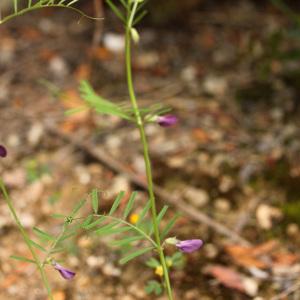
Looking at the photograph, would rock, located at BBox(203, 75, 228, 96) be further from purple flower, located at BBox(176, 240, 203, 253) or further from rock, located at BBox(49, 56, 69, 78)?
purple flower, located at BBox(176, 240, 203, 253)

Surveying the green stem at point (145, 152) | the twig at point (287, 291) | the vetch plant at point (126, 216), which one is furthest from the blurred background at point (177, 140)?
the green stem at point (145, 152)

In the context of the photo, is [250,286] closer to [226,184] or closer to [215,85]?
[226,184]

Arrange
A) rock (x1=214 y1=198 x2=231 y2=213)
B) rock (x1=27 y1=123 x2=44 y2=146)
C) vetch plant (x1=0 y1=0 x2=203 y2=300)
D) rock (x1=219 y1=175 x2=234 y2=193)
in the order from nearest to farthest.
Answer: vetch plant (x1=0 y1=0 x2=203 y2=300) → rock (x1=214 y1=198 x2=231 y2=213) → rock (x1=219 y1=175 x2=234 y2=193) → rock (x1=27 y1=123 x2=44 y2=146)

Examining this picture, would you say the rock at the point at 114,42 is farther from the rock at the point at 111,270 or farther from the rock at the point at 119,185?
the rock at the point at 111,270

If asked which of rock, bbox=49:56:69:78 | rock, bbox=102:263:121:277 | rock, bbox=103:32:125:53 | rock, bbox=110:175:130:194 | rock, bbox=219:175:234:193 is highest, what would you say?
rock, bbox=103:32:125:53

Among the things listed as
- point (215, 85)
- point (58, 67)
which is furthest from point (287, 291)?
point (58, 67)

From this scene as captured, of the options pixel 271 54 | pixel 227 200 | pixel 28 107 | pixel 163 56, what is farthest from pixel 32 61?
pixel 227 200

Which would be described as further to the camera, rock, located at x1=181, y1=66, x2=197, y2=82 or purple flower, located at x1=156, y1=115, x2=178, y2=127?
rock, located at x1=181, y1=66, x2=197, y2=82

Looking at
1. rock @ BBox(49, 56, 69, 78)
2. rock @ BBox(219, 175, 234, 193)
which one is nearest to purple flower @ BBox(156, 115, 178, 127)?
rock @ BBox(219, 175, 234, 193)
